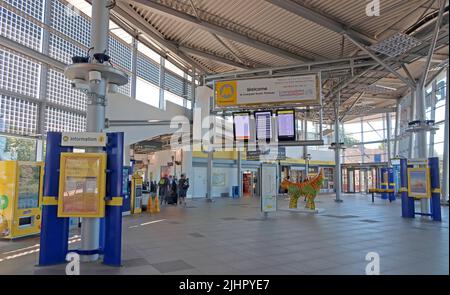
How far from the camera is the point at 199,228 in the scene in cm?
869

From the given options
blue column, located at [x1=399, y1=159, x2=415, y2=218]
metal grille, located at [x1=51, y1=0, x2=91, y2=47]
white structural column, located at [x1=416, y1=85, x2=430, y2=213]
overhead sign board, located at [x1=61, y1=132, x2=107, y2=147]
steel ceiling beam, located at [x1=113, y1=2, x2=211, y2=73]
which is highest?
metal grille, located at [x1=51, y1=0, x2=91, y2=47]

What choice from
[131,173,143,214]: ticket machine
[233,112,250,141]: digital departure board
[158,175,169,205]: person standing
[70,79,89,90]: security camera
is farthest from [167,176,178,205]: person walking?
[70,79,89,90]: security camera

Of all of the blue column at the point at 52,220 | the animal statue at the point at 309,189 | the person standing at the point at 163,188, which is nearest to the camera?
the blue column at the point at 52,220

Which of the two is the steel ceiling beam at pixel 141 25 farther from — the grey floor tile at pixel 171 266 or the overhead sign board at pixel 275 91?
the grey floor tile at pixel 171 266

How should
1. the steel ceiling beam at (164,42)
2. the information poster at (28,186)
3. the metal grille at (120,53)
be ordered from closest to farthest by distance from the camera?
the information poster at (28,186), the steel ceiling beam at (164,42), the metal grille at (120,53)

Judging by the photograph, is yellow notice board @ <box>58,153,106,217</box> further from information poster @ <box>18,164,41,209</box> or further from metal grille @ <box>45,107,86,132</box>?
metal grille @ <box>45,107,86,132</box>

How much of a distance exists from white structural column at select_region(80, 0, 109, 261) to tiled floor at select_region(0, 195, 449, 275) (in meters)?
0.42

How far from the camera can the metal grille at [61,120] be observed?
1269 cm

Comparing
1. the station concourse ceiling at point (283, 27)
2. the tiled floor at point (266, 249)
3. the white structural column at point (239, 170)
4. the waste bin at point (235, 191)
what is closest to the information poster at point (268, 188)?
the tiled floor at point (266, 249)

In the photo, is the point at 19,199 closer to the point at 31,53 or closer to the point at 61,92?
the point at 31,53

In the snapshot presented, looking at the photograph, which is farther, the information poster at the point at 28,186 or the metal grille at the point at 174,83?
the metal grille at the point at 174,83

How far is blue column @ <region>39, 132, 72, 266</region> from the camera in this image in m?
4.90

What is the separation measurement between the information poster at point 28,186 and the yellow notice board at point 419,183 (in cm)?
1055

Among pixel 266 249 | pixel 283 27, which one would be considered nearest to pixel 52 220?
pixel 266 249
